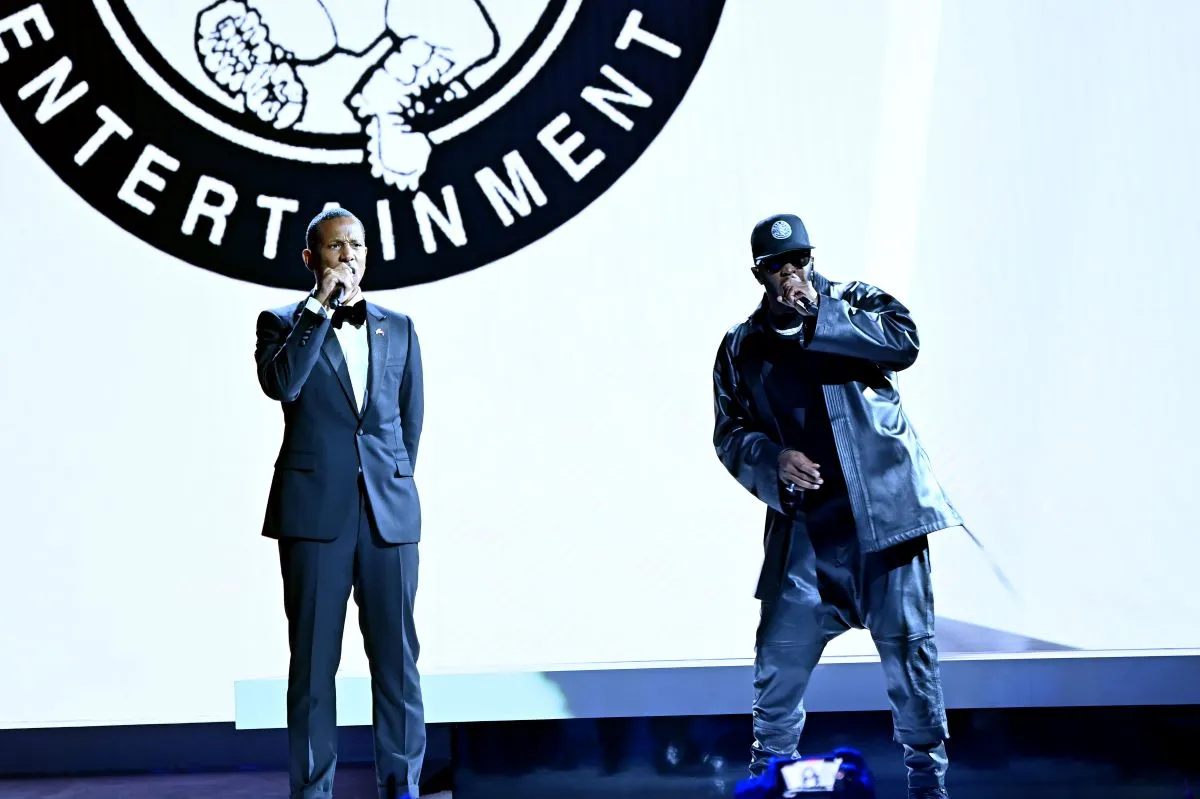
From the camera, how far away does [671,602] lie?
3.64 m

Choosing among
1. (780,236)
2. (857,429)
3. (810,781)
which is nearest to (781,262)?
(780,236)

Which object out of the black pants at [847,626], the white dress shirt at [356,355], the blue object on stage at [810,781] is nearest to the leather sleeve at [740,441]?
the black pants at [847,626]

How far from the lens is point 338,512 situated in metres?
2.78

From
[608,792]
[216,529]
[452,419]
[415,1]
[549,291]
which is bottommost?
[608,792]

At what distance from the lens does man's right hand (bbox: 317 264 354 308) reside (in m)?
2.75

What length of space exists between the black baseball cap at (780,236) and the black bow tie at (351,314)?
0.86m

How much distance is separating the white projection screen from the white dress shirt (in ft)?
2.58

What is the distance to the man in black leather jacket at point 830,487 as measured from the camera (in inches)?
104

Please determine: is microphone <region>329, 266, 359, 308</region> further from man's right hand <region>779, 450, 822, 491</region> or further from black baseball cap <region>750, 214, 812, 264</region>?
man's right hand <region>779, 450, 822, 491</region>

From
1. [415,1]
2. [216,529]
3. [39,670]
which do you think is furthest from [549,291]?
[39,670]

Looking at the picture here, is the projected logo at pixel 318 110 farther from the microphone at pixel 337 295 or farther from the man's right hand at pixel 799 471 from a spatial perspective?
the man's right hand at pixel 799 471

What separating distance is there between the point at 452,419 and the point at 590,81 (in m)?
1.05

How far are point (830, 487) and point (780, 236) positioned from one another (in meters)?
0.54

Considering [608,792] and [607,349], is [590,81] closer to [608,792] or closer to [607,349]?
[607,349]
